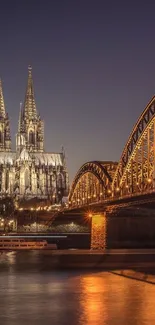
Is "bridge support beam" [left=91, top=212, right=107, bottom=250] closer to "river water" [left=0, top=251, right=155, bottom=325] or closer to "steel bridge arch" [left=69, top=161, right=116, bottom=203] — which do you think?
"steel bridge arch" [left=69, top=161, right=116, bottom=203]

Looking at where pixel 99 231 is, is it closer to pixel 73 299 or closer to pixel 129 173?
pixel 129 173

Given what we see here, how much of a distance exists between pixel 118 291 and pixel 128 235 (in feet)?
390

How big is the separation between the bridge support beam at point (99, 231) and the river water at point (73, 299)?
55.6 meters

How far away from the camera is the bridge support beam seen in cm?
9581

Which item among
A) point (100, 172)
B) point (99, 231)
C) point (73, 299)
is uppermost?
point (100, 172)

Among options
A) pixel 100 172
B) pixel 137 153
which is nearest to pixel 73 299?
pixel 137 153

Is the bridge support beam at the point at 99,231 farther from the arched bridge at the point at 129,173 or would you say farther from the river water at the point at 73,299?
the river water at the point at 73,299

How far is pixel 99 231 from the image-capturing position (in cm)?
9794

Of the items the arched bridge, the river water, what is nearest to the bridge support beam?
the arched bridge

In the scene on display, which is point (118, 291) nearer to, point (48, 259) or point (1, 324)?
point (1, 324)

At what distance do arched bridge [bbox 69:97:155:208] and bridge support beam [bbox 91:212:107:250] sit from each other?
9.96 ft

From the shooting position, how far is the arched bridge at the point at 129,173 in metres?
76.6

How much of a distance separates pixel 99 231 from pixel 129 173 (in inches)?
440

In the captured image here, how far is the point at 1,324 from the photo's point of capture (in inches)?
821
